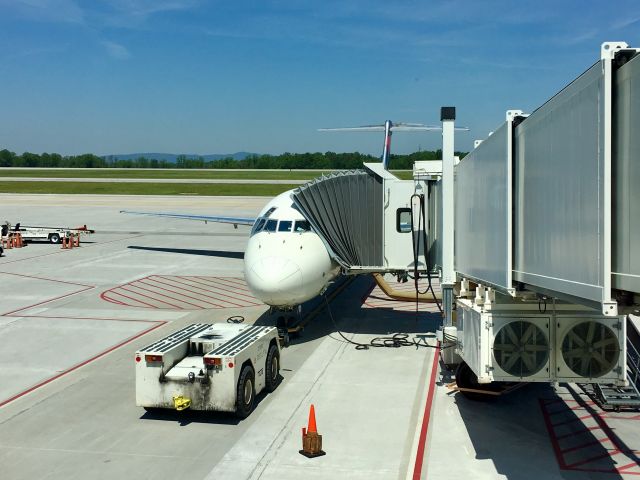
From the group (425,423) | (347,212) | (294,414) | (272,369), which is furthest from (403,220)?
(294,414)

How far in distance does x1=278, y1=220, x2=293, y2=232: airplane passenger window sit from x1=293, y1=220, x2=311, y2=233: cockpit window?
0.62 feet

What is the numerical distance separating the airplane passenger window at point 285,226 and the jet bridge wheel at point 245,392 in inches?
254

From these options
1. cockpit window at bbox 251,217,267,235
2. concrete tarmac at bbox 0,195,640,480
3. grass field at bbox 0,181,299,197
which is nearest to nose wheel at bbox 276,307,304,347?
concrete tarmac at bbox 0,195,640,480

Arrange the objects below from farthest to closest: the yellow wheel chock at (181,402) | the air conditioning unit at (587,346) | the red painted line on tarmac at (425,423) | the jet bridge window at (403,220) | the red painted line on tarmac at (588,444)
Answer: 1. the jet bridge window at (403,220)
2. the yellow wheel chock at (181,402)
3. the red painted line on tarmac at (588,444)
4. the red painted line on tarmac at (425,423)
5. the air conditioning unit at (587,346)

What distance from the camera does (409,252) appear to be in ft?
70.1

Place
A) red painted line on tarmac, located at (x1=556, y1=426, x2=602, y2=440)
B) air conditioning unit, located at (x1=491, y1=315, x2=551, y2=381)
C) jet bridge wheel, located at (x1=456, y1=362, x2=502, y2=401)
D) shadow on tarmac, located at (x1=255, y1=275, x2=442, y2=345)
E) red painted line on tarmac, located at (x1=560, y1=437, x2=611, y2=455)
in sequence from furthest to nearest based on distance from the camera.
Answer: shadow on tarmac, located at (x1=255, y1=275, x2=442, y2=345) → jet bridge wheel, located at (x1=456, y1=362, x2=502, y2=401) → red painted line on tarmac, located at (x1=556, y1=426, x2=602, y2=440) → red painted line on tarmac, located at (x1=560, y1=437, x2=611, y2=455) → air conditioning unit, located at (x1=491, y1=315, x2=551, y2=381)

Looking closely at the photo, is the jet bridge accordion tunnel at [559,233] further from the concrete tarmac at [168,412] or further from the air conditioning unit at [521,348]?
the concrete tarmac at [168,412]

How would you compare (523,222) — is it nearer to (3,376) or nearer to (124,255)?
(3,376)

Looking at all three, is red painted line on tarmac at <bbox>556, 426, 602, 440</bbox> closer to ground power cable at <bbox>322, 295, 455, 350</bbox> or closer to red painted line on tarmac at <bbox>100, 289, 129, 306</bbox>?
ground power cable at <bbox>322, 295, 455, 350</bbox>

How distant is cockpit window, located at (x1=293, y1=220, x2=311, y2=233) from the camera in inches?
804

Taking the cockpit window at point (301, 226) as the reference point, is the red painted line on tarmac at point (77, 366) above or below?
below

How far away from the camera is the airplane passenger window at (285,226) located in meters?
20.4

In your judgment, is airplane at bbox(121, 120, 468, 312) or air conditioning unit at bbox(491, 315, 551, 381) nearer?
air conditioning unit at bbox(491, 315, 551, 381)

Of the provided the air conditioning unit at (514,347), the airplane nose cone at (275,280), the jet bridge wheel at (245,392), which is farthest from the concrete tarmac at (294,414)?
the air conditioning unit at (514,347)
